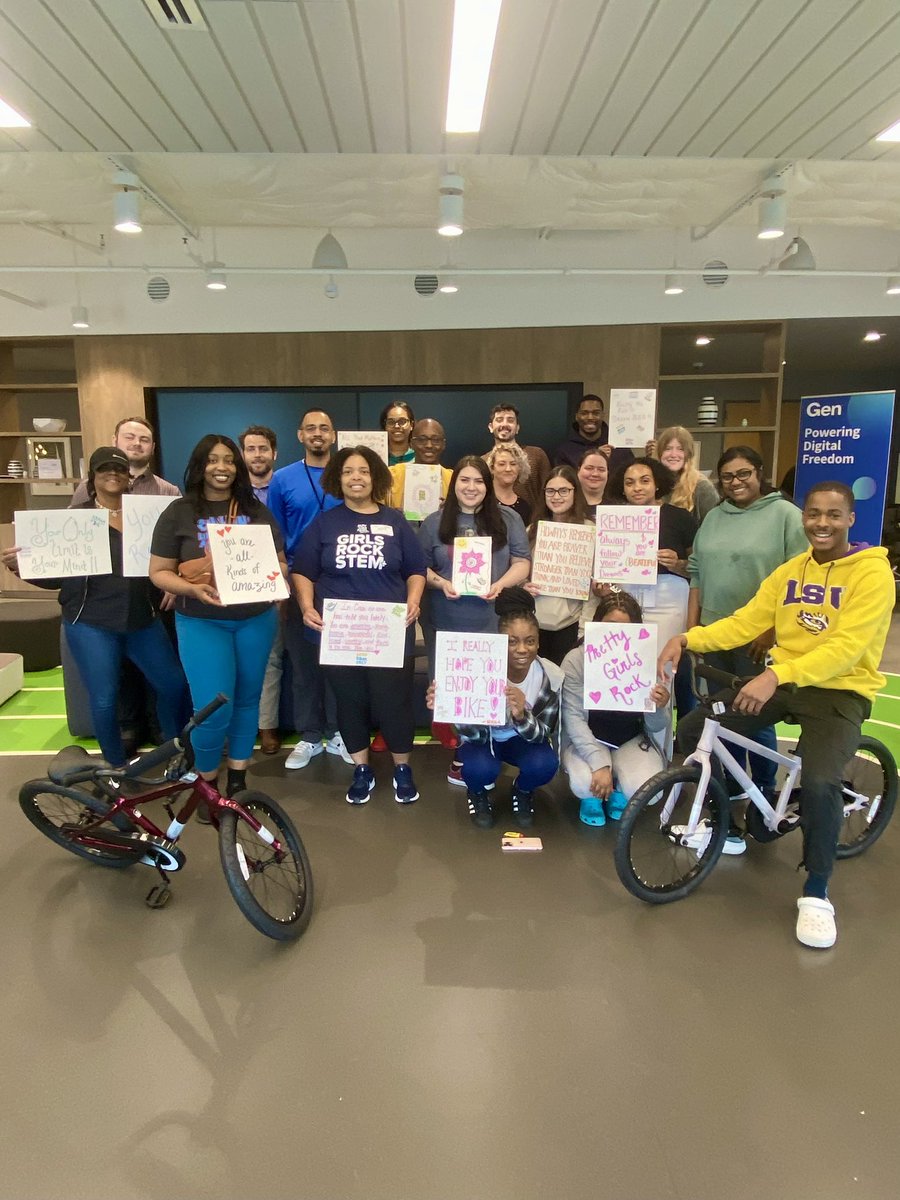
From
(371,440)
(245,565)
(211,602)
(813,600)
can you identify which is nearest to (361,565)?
(245,565)

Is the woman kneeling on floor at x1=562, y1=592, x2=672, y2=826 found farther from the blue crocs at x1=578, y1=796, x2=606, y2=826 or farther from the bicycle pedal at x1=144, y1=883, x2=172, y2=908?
the bicycle pedal at x1=144, y1=883, x2=172, y2=908

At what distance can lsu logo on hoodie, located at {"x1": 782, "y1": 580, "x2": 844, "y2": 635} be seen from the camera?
222 cm

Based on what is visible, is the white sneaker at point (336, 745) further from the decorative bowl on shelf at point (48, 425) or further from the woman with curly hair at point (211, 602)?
the decorative bowl on shelf at point (48, 425)

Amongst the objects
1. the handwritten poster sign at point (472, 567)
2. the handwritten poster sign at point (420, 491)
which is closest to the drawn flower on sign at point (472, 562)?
the handwritten poster sign at point (472, 567)

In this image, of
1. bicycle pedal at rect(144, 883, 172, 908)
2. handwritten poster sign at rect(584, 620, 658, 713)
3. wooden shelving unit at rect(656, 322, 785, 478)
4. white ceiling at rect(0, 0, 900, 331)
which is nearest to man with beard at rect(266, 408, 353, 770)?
bicycle pedal at rect(144, 883, 172, 908)

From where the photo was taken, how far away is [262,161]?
12.5 feet

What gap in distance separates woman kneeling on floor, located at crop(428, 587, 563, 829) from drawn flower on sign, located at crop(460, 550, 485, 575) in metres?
0.20

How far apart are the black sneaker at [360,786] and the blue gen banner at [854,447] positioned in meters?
3.65

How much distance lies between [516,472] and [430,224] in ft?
8.47

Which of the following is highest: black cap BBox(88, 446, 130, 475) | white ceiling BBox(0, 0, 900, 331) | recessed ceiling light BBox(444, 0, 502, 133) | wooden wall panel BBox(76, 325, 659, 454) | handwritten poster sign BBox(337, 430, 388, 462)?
white ceiling BBox(0, 0, 900, 331)

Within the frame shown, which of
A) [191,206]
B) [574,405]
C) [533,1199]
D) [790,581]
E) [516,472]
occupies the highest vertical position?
[191,206]

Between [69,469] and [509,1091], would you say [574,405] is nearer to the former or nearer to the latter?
[69,469]

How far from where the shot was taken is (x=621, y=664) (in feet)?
8.47

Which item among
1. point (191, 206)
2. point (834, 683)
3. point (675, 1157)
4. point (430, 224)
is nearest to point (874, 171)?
point (430, 224)
